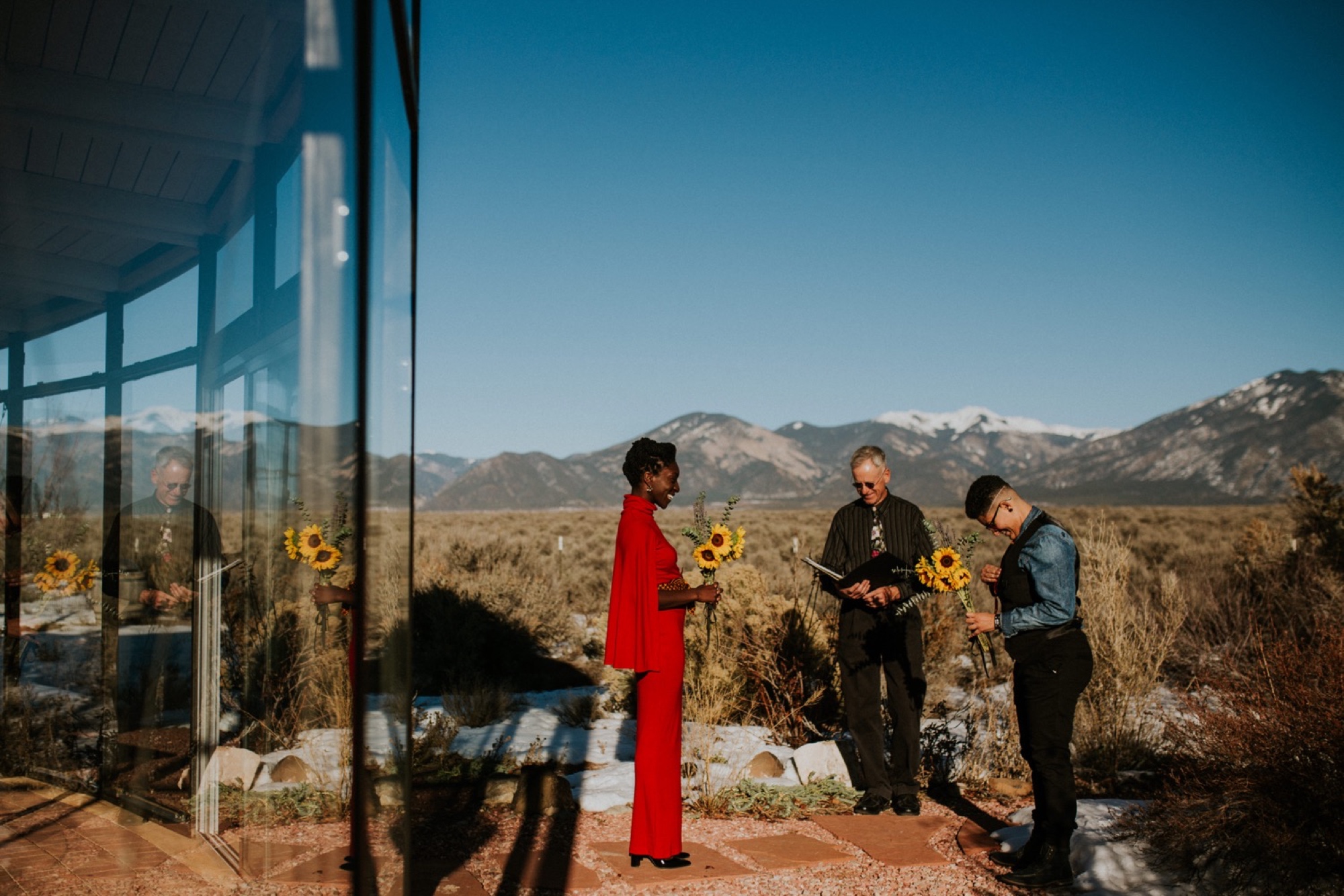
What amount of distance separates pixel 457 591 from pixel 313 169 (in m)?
9.60

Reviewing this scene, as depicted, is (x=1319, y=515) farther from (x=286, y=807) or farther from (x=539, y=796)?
(x=286, y=807)

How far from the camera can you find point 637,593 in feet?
14.5

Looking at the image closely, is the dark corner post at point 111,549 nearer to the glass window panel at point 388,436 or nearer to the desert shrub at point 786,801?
the glass window panel at point 388,436

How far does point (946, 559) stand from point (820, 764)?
188cm

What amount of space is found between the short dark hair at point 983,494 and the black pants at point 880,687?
1227 millimetres

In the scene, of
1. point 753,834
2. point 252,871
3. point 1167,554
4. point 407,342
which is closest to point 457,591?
point 753,834

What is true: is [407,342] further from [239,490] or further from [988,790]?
[988,790]

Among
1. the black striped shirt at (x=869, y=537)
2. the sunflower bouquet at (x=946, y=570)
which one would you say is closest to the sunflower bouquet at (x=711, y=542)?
the black striped shirt at (x=869, y=537)

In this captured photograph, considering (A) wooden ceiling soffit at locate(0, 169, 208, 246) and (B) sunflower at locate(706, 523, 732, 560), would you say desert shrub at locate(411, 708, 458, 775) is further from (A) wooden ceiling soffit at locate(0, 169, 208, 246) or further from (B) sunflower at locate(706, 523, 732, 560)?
(A) wooden ceiling soffit at locate(0, 169, 208, 246)

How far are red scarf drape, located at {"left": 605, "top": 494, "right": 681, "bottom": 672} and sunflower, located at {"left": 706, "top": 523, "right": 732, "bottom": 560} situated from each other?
910 mm

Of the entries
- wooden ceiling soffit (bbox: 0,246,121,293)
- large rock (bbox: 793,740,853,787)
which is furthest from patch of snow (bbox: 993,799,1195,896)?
wooden ceiling soffit (bbox: 0,246,121,293)

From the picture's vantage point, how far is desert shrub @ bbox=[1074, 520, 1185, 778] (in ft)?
21.3

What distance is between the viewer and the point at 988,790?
602 centimetres

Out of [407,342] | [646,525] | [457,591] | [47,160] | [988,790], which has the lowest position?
[988,790]
